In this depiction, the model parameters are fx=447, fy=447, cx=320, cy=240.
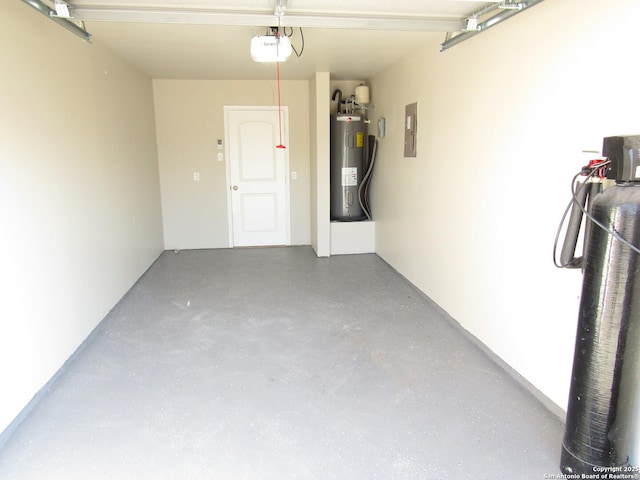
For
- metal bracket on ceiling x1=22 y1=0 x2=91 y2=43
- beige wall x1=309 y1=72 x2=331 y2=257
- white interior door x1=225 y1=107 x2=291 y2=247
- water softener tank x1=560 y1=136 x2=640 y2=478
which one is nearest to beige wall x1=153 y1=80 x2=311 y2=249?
white interior door x1=225 y1=107 x2=291 y2=247

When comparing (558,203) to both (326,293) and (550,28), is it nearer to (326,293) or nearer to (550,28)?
(550,28)

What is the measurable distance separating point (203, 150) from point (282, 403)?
4383mm

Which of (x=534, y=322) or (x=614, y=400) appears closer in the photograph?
(x=614, y=400)

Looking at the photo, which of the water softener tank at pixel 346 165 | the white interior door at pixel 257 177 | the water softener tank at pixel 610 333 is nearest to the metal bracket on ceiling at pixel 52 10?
the water softener tank at pixel 610 333

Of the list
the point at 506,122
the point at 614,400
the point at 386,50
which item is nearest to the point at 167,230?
the point at 386,50

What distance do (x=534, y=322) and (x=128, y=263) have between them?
3.65 meters

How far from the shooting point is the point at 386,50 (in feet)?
13.8

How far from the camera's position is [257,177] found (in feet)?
20.4

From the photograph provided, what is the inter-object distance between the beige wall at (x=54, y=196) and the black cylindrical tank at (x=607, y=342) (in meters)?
2.63

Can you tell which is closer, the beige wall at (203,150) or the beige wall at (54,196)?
the beige wall at (54,196)

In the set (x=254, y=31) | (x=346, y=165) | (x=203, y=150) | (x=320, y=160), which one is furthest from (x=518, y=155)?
(x=203, y=150)

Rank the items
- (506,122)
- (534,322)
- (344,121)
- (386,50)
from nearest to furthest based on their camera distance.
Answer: (534,322), (506,122), (386,50), (344,121)

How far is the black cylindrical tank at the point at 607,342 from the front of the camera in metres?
1.65

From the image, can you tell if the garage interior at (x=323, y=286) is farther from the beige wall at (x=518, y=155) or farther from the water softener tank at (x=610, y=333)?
the water softener tank at (x=610, y=333)
